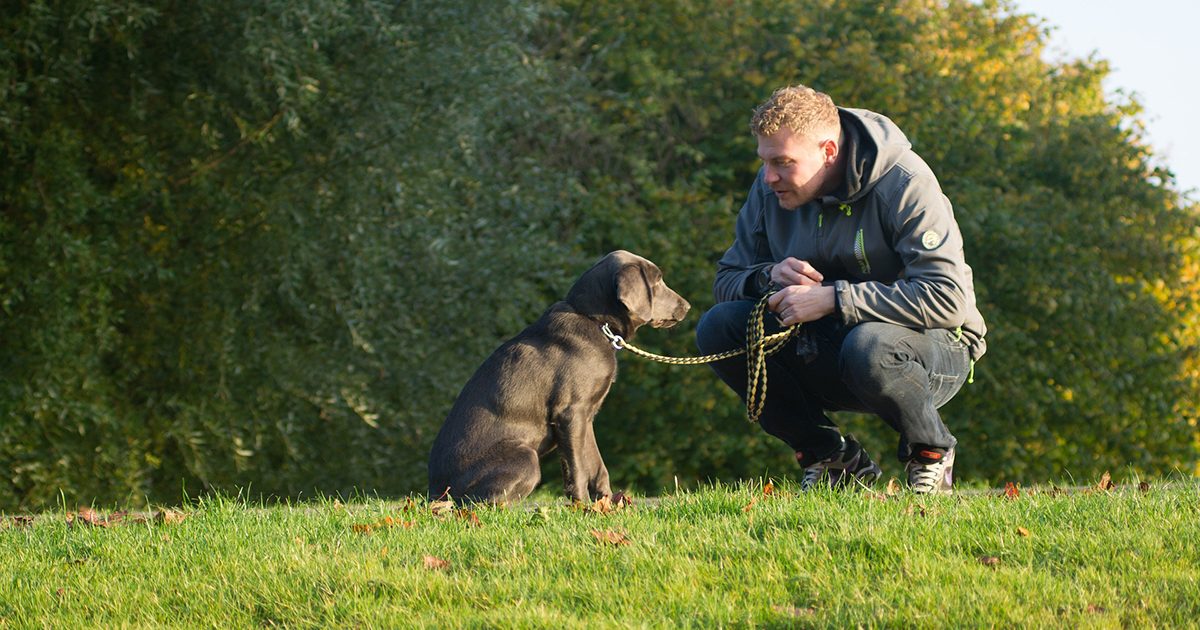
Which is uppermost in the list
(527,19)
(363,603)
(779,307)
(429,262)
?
(527,19)

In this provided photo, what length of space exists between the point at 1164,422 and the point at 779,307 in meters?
11.4

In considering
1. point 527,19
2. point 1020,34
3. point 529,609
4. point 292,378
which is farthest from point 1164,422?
point 529,609

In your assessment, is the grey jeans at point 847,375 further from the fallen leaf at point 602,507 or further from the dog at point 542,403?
the fallen leaf at point 602,507

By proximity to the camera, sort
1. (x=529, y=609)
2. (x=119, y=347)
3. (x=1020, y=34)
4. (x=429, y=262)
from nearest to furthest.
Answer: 1. (x=529, y=609)
2. (x=119, y=347)
3. (x=429, y=262)
4. (x=1020, y=34)

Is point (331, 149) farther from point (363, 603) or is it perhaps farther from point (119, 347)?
point (363, 603)

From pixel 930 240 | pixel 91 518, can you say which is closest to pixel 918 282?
pixel 930 240

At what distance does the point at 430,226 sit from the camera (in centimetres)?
989

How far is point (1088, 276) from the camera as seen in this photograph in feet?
42.5

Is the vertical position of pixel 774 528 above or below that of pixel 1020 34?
below

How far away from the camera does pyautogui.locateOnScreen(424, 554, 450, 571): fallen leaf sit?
3283 mm

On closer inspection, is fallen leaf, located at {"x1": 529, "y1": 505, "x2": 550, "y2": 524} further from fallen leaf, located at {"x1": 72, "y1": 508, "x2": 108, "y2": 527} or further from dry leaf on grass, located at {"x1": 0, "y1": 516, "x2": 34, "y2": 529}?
dry leaf on grass, located at {"x1": 0, "y1": 516, "x2": 34, "y2": 529}

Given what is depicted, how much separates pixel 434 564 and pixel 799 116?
2532 millimetres

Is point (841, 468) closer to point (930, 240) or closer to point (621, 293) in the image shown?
point (930, 240)

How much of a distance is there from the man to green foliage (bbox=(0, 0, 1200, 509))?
5139 millimetres
